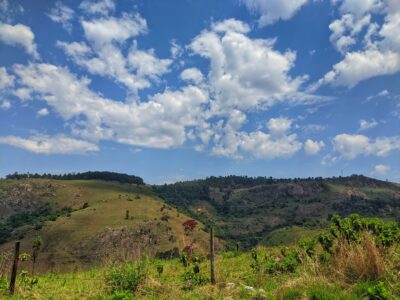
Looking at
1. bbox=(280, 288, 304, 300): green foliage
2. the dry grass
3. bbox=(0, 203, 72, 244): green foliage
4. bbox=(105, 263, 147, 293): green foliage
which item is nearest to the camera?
bbox=(280, 288, 304, 300): green foliage

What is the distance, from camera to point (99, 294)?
13016 mm

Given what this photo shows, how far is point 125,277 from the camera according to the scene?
1353 cm

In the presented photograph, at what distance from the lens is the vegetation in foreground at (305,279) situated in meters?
10.6

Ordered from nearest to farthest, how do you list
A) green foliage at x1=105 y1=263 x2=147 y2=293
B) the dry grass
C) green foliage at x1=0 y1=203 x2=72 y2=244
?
the dry grass
green foliage at x1=105 y1=263 x2=147 y2=293
green foliage at x1=0 y1=203 x2=72 y2=244

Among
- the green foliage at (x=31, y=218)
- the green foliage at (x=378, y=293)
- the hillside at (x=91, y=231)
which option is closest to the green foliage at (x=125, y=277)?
the green foliage at (x=378, y=293)

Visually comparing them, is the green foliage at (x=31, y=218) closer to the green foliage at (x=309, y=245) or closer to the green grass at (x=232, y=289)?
the green grass at (x=232, y=289)

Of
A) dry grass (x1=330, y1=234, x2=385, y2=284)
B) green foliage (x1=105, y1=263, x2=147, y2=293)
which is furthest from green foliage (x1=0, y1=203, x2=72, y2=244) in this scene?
dry grass (x1=330, y1=234, x2=385, y2=284)

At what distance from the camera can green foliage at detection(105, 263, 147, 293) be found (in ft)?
43.8

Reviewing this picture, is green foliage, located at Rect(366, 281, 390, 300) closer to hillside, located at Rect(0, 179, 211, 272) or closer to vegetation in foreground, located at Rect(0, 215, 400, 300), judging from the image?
vegetation in foreground, located at Rect(0, 215, 400, 300)

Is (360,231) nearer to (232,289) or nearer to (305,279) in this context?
(305,279)

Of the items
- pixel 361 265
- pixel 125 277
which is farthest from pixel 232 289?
pixel 361 265

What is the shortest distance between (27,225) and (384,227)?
166699 millimetres

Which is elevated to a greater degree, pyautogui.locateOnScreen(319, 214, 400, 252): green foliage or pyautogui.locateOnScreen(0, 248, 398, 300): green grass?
pyautogui.locateOnScreen(319, 214, 400, 252): green foliage

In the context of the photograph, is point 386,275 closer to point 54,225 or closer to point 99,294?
point 99,294
